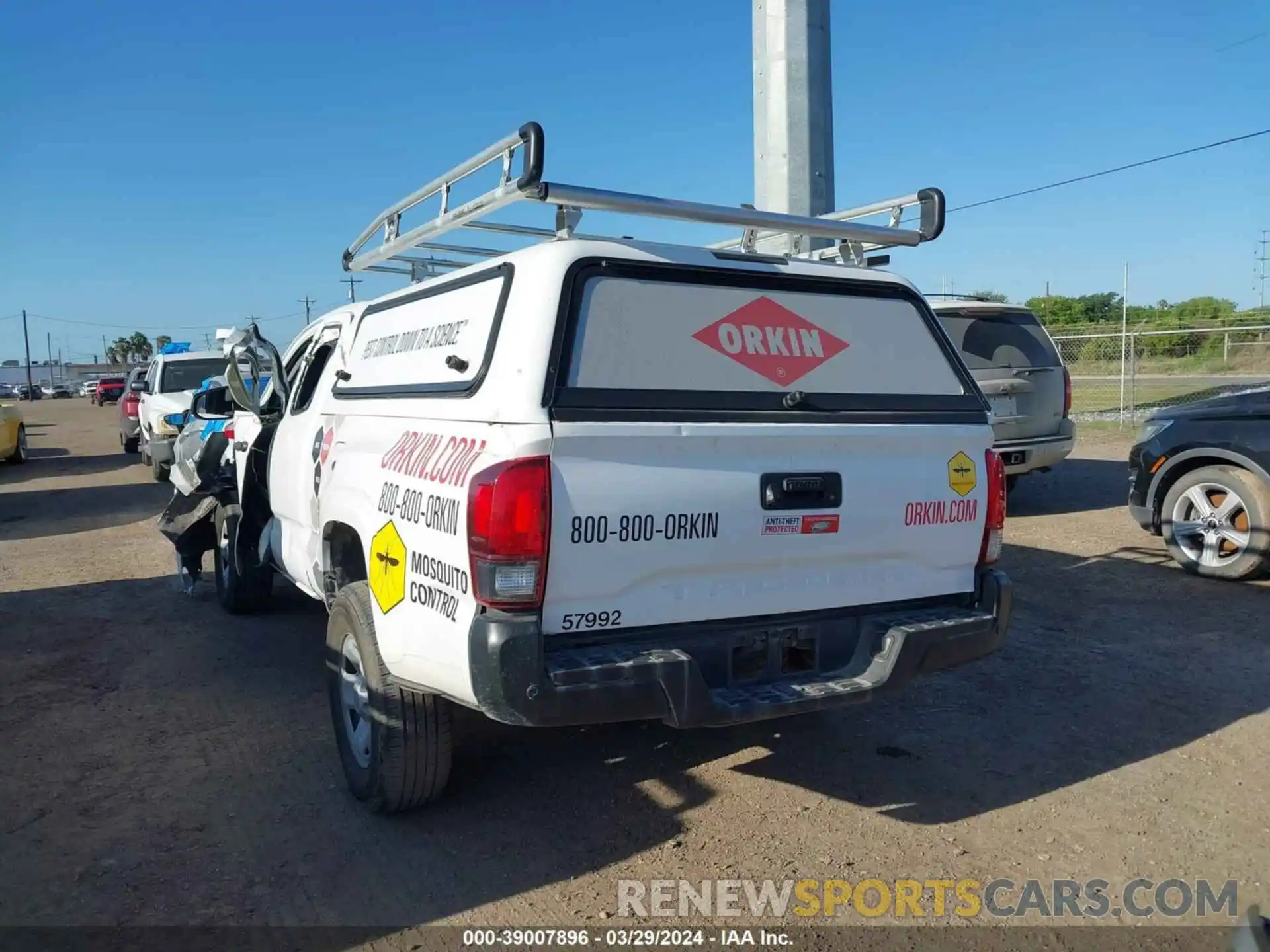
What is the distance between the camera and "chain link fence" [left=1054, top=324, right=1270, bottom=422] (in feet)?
60.7

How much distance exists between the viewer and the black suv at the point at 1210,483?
7.20 meters

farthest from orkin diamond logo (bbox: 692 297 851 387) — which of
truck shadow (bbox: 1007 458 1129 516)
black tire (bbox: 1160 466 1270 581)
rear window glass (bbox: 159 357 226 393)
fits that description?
rear window glass (bbox: 159 357 226 393)

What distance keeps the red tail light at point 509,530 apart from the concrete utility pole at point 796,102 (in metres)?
6.49

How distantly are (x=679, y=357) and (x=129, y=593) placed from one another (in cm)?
605

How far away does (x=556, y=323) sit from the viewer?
326 centimetres

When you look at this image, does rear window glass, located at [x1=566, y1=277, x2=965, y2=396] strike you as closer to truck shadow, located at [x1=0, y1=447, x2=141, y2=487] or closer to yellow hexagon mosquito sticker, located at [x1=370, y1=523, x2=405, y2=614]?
yellow hexagon mosquito sticker, located at [x1=370, y1=523, x2=405, y2=614]

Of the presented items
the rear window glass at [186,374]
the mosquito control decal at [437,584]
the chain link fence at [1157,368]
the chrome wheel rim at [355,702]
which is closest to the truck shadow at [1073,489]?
the chain link fence at [1157,368]

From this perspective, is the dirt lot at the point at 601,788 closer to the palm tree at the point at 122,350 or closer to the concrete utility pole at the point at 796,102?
the concrete utility pole at the point at 796,102

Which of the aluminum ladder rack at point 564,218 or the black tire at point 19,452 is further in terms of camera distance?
the black tire at point 19,452

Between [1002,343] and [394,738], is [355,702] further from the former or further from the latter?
[1002,343]

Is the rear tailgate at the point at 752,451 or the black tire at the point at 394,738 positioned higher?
the rear tailgate at the point at 752,451

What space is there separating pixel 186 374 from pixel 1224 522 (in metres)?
12.8

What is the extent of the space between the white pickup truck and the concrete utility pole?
472 cm

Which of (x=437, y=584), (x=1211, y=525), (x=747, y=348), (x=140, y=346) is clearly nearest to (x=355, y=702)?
(x=437, y=584)
